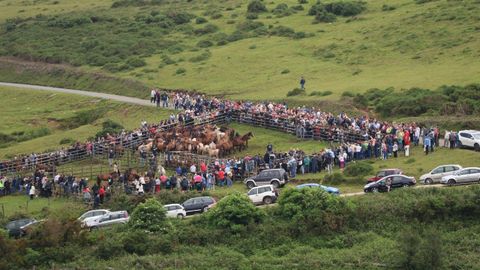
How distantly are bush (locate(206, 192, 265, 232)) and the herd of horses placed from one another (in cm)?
1764

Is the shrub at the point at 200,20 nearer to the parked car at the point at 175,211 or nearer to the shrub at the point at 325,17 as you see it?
the shrub at the point at 325,17

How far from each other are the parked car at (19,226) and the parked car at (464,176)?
21.0 m

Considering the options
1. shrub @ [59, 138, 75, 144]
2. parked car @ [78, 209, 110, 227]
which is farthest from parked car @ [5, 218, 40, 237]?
shrub @ [59, 138, 75, 144]

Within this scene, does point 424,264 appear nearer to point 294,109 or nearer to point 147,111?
point 294,109

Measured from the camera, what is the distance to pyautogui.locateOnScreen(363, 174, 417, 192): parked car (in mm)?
55312

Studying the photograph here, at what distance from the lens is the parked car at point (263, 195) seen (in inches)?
2170

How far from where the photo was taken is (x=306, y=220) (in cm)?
5119

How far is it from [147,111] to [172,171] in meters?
23.9

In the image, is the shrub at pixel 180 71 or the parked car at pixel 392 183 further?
the shrub at pixel 180 71

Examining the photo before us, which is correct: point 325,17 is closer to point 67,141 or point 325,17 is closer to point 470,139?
point 67,141

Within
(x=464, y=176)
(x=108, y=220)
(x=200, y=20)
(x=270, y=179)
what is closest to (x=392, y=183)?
(x=464, y=176)

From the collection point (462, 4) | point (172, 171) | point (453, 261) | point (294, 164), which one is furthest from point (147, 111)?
point (453, 261)

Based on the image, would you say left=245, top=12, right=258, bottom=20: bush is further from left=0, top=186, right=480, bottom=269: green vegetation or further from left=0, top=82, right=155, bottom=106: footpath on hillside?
left=0, top=186, right=480, bottom=269: green vegetation

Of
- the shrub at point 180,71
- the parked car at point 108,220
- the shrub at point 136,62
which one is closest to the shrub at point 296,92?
the shrub at point 180,71
